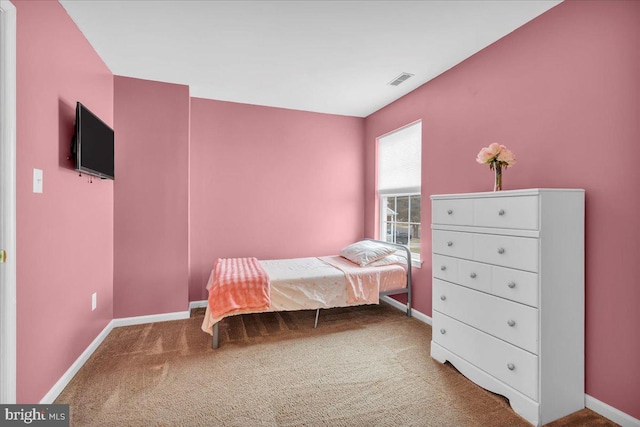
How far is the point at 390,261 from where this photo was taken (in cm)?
373

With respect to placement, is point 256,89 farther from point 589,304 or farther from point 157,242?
point 589,304

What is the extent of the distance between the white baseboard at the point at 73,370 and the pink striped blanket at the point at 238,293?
1053 millimetres

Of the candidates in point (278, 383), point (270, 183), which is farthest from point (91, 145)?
point (278, 383)

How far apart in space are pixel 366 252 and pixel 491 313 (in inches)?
70.1

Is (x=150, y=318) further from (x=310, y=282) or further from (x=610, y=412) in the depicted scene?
(x=610, y=412)

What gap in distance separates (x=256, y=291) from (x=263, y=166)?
6.67ft

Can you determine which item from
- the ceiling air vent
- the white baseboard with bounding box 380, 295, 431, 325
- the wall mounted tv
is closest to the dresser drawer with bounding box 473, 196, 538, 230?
the white baseboard with bounding box 380, 295, 431, 325

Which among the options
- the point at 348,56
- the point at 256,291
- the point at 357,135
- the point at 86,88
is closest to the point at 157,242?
the point at 256,291

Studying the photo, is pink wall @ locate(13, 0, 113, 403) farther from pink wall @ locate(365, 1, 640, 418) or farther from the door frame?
pink wall @ locate(365, 1, 640, 418)

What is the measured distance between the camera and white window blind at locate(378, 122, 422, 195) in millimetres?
3764

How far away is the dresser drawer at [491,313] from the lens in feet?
6.08

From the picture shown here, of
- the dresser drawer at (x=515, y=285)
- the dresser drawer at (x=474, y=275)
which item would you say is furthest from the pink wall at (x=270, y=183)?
the dresser drawer at (x=515, y=285)

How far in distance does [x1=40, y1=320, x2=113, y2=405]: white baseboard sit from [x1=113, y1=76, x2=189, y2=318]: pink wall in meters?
0.46

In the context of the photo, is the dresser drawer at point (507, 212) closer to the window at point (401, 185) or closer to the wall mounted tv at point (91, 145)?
the window at point (401, 185)
